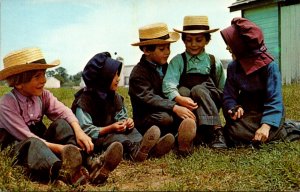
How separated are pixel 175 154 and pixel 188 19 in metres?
1.87

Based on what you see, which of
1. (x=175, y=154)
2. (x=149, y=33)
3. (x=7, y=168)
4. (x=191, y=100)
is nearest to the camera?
(x=7, y=168)

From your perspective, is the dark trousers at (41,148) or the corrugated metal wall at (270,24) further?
the corrugated metal wall at (270,24)

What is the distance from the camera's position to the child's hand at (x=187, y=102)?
5172 millimetres

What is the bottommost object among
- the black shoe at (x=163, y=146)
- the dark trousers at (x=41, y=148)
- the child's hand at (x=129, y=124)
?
the black shoe at (x=163, y=146)

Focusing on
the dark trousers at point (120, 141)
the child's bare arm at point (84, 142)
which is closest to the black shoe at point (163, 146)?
the dark trousers at point (120, 141)

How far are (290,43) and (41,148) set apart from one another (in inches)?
537

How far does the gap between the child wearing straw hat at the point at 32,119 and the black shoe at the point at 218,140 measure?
164 cm

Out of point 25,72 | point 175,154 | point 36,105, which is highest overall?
point 25,72

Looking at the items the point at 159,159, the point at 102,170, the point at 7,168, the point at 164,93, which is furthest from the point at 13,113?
the point at 164,93

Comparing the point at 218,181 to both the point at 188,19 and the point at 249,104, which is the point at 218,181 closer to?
the point at 249,104

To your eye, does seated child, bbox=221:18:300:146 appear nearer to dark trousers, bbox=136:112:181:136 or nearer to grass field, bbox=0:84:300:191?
grass field, bbox=0:84:300:191

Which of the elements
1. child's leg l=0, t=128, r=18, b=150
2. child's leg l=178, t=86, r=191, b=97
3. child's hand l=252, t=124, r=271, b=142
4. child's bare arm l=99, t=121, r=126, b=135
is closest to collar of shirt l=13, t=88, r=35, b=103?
child's leg l=0, t=128, r=18, b=150

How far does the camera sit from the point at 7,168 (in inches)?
142

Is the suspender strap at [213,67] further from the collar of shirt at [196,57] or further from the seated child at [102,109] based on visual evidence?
the seated child at [102,109]
